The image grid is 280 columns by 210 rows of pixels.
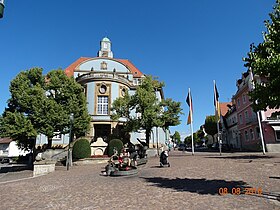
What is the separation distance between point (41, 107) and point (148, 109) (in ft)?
40.7

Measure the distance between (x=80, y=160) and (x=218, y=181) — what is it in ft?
55.6

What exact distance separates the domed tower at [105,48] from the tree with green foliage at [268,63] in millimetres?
45381

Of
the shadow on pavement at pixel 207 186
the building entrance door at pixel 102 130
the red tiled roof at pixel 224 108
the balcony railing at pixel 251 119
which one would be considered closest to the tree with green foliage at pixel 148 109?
the building entrance door at pixel 102 130

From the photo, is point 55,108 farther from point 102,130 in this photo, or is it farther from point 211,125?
point 211,125

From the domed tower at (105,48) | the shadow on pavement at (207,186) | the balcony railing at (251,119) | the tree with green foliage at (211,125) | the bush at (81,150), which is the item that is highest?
the domed tower at (105,48)

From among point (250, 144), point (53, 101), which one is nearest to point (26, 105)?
point (53, 101)

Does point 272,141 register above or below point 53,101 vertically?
below

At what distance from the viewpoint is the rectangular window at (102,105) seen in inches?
1346

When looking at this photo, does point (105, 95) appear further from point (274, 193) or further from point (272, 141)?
point (274, 193)

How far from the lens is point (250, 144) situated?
117 feet

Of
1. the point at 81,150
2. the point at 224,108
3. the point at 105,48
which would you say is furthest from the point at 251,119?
the point at 105,48

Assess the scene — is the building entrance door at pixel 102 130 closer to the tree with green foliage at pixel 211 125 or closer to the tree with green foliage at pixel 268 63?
the tree with green foliage at pixel 268 63

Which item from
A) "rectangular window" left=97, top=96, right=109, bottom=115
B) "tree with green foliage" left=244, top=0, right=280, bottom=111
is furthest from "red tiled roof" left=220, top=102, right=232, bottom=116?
"tree with green foliage" left=244, top=0, right=280, bottom=111

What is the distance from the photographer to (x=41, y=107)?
2320cm
